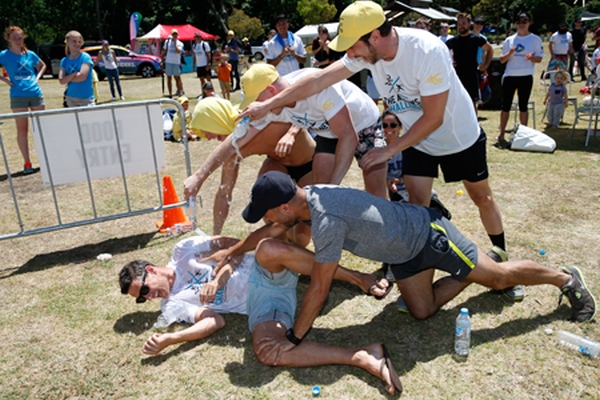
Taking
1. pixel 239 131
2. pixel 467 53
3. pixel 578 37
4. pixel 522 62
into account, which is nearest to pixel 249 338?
pixel 239 131

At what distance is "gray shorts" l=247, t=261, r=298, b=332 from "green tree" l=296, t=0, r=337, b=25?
41946 millimetres

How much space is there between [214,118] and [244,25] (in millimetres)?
40593

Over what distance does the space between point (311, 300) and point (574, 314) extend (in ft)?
6.10

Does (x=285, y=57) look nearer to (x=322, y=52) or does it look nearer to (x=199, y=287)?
(x=322, y=52)

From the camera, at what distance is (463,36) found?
836 centimetres

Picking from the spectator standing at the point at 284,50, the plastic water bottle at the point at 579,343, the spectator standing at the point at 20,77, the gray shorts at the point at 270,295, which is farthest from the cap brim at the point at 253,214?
the spectator standing at the point at 284,50

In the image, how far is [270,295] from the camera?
3346 mm

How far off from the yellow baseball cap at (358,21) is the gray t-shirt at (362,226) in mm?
894

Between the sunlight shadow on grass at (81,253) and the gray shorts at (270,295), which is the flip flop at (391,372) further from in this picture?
the sunlight shadow on grass at (81,253)

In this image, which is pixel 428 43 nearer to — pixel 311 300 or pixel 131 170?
pixel 311 300

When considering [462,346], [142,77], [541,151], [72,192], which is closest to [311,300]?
[462,346]

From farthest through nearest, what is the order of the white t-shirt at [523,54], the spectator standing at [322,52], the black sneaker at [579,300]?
the spectator standing at [322,52], the white t-shirt at [523,54], the black sneaker at [579,300]

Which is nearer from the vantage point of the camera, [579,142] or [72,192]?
[72,192]

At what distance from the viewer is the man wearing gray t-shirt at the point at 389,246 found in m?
2.81
